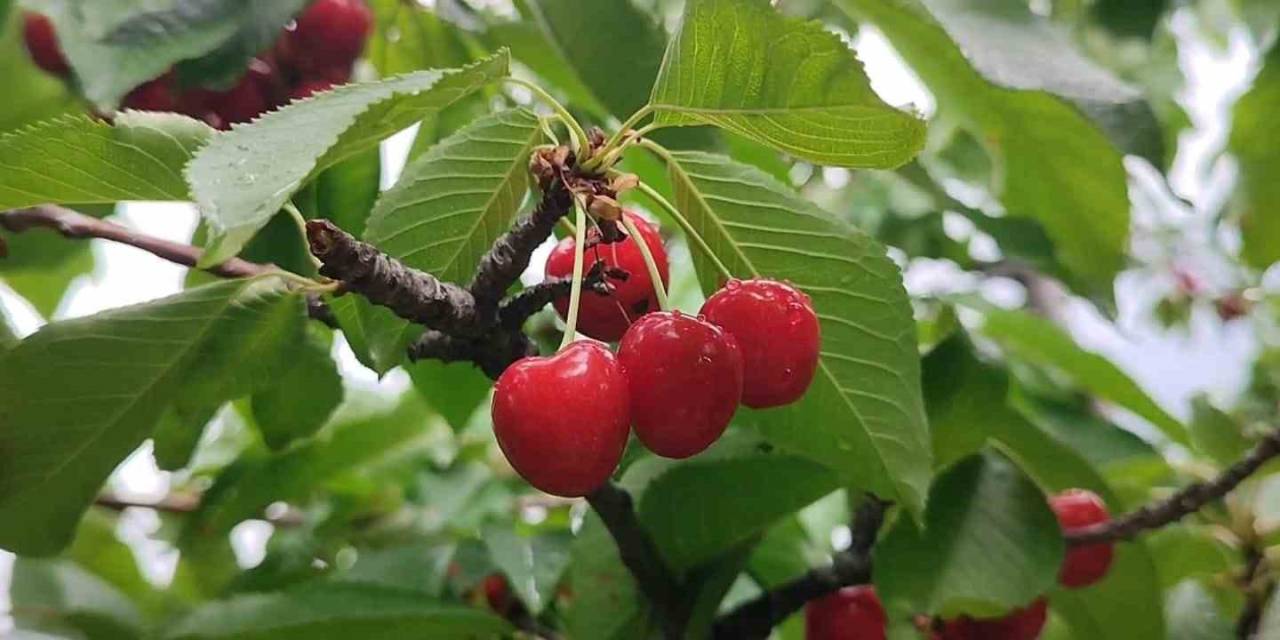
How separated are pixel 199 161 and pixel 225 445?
1.21m

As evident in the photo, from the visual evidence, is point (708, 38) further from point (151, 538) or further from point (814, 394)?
point (151, 538)

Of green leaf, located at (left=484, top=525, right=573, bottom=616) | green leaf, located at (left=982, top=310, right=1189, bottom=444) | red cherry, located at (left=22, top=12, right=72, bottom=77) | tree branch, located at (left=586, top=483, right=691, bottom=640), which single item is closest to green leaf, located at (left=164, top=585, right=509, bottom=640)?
green leaf, located at (left=484, top=525, right=573, bottom=616)

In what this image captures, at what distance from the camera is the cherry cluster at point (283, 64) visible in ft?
2.81

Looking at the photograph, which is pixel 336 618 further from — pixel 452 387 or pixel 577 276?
pixel 577 276

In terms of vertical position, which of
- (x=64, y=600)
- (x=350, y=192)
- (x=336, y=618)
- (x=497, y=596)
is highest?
(x=350, y=192)

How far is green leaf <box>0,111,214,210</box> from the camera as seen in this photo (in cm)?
47

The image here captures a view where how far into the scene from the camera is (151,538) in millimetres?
1347

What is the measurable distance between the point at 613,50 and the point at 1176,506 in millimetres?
450

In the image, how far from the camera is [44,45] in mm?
940

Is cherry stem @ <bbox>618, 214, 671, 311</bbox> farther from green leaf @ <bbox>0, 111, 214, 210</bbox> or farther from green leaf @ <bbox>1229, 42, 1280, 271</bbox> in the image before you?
green leaf @ <bbox>1229, 42, 1280, 271</bbox>

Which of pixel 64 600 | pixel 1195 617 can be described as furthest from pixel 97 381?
pixel 1195 617

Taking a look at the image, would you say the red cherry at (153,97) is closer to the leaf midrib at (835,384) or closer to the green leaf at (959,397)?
the leaf midrib at (835,384)

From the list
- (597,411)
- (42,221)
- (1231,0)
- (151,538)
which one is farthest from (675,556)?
(1231,0)

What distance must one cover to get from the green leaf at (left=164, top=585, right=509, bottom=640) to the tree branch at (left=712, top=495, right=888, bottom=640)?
0.17 metres
